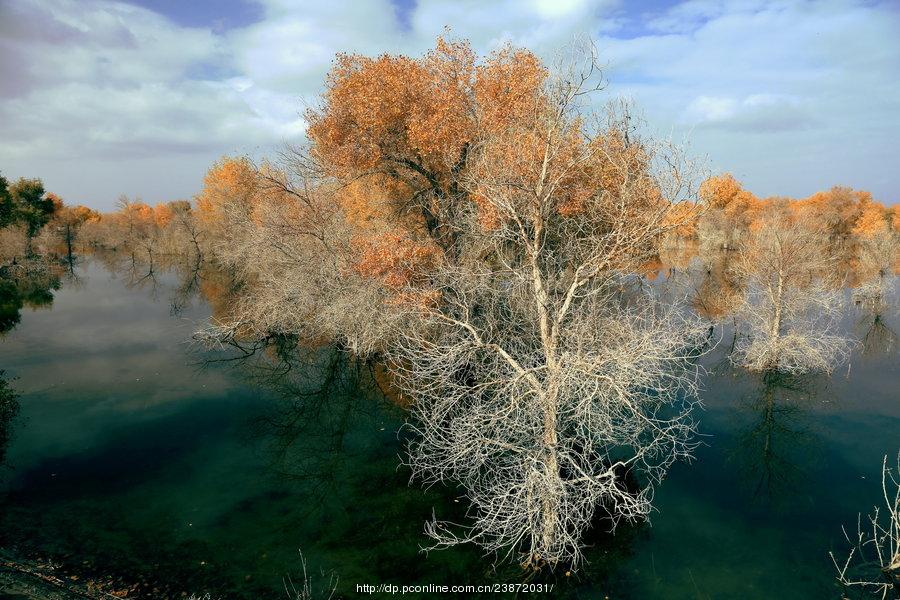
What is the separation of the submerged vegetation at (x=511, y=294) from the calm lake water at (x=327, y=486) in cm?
86

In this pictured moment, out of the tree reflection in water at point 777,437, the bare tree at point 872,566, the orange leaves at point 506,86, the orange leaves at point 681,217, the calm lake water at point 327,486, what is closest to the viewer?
the bare tree at point 872,566

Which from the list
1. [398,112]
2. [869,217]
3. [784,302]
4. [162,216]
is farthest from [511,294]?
[162,216]

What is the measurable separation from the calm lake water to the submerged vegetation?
86 cm

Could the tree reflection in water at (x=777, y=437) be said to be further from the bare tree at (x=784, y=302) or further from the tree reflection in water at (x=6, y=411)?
the tree reflection in water at (x=6, y=411)

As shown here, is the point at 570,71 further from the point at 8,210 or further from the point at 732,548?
the point at 8,210

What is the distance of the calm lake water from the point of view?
40.8 ft

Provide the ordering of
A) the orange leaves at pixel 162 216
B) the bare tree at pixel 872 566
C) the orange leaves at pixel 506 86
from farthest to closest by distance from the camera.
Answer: the orange leaves at pixel 162 216, the orange leaves at pixel 506 86, the bare tree at pixel 872 566

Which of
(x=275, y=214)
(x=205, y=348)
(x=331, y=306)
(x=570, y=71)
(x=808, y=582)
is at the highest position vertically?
(x=570, y=71)

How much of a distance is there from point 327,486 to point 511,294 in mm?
9495

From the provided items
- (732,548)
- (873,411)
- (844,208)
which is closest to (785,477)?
(732,548)

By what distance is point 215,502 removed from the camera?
1529cm

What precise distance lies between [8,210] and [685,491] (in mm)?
→ 66782

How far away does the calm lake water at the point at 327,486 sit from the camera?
12.4 metres

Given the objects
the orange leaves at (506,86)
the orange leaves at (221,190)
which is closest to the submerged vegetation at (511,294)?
the orange leaves at (506,86)
